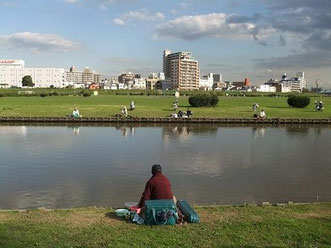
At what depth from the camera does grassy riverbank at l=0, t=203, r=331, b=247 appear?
8758 mm

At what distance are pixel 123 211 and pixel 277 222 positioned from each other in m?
4.24

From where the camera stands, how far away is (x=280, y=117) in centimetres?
5338

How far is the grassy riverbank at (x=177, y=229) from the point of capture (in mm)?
8758

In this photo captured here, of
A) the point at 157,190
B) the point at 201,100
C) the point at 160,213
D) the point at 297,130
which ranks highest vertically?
the point at 201,100

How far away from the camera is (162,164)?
915 inches

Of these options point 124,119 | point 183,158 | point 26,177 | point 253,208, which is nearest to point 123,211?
point 253,208

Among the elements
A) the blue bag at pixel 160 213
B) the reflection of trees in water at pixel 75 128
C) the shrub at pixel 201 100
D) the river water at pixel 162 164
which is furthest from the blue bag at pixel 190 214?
the shrub at pixel 201 100

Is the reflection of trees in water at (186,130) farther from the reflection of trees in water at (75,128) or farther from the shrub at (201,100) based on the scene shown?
the shrub at (201,100)

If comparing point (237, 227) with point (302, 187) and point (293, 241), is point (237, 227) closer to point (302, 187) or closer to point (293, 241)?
point (293, 241)

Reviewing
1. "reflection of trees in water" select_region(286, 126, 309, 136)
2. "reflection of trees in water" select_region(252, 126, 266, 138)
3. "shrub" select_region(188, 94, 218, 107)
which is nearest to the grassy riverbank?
"reflection of trees in water" select_region(252, 126, 266, 138)

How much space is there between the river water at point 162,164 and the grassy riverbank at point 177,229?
12.7ft

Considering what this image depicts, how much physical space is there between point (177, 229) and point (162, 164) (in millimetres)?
13565

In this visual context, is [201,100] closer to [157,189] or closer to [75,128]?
[75,128]

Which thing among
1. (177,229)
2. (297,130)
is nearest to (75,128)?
(297,130)
